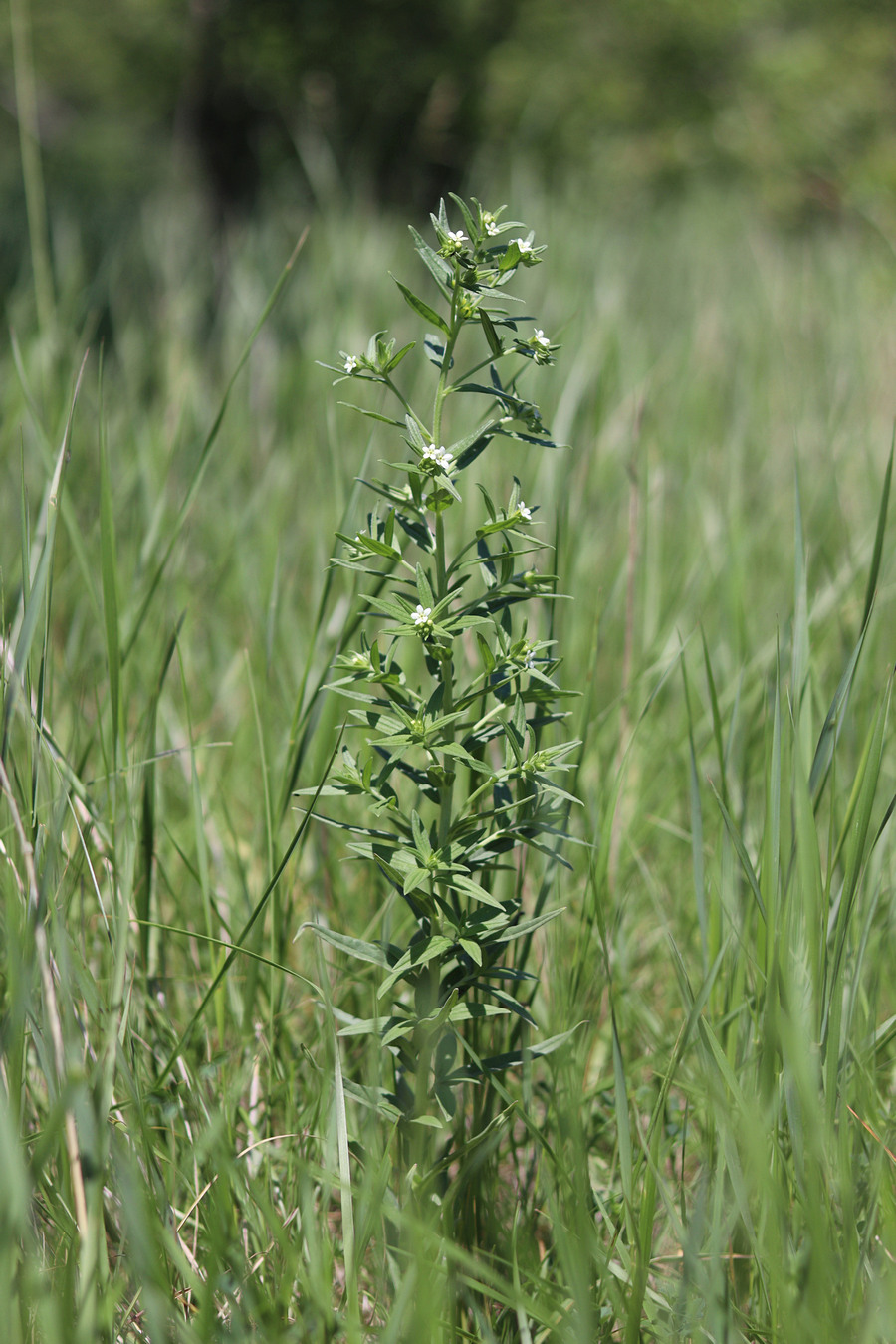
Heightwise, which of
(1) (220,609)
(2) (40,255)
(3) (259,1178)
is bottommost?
(3) (259,1178)

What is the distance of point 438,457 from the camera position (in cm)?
75

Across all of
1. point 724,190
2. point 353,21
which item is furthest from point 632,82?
point 353,21

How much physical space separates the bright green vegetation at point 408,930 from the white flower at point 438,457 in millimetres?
315

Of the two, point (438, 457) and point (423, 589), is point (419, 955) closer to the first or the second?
point (423, 589)

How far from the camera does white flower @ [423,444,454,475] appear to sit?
2.42 feet

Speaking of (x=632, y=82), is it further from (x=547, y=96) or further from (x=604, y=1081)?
(x=604, y=1081)

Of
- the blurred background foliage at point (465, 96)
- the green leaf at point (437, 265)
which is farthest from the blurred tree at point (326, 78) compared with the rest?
the green leaf at point (437, 265)

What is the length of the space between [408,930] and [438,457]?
658mm

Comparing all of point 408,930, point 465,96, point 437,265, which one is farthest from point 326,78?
point 408,930

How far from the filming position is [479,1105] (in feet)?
3.01

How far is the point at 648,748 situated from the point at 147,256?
331cm

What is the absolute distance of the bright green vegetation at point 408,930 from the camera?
0.70 m

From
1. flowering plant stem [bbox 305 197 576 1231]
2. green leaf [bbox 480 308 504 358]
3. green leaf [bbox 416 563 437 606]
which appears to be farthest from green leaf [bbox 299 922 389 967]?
green leaf [bbox 480 308 504 358]

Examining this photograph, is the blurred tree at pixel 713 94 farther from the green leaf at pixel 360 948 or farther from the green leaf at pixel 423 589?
the green leaf at pixel 360 948
